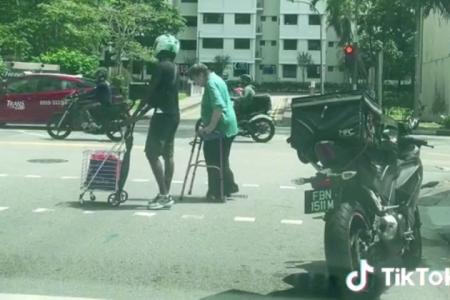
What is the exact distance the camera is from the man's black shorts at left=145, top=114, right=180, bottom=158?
942 cm

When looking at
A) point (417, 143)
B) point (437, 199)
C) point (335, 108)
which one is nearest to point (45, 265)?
point (335, 108)

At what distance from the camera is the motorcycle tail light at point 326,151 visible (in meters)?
6.01

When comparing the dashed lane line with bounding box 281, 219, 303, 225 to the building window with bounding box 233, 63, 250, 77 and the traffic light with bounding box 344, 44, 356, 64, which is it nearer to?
the traffic light with bounding box 344, 44, 356, 64

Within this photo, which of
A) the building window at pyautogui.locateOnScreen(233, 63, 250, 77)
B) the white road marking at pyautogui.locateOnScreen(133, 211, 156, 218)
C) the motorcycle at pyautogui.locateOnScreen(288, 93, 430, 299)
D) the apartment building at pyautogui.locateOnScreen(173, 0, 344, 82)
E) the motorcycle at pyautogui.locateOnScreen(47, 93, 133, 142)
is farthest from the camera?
the apartment building at pyautogui.locateOnScreen(173, 0, 344, 82)

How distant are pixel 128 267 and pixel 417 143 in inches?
103

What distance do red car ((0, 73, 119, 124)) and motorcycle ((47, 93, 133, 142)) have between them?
2.88 meters

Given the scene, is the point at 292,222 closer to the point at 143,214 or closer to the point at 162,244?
the point at 143,214

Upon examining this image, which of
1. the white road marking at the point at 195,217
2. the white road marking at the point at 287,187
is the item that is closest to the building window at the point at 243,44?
the white road marking at the point at 287,187

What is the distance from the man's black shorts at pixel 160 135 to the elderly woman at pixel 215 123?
619 mm

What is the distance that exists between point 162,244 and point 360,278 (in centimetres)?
255

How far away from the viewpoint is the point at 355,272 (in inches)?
221

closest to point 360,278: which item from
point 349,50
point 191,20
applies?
point 349,50

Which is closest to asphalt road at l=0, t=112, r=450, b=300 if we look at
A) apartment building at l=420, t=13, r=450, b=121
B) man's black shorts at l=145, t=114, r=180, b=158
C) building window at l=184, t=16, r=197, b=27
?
man's black shorts at l=145, t=114, r=180, b=158

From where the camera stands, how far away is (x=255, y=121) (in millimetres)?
20141
